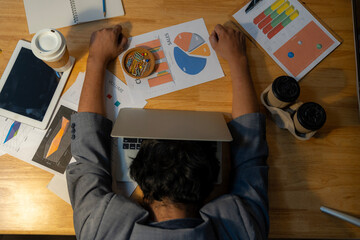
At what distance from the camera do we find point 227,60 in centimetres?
82

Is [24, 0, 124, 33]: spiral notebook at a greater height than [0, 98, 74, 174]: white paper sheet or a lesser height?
greater

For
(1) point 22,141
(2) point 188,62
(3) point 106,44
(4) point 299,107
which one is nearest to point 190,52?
(2) point 188,62

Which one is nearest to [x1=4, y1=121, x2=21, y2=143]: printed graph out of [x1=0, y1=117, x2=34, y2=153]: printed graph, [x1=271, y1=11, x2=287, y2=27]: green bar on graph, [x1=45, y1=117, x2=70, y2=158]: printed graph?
[x1=0, y1=117, x2=34, y2=153]: printed graph

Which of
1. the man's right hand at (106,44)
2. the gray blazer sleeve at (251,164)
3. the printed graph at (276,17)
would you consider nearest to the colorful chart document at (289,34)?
the printed graph at (276,17)

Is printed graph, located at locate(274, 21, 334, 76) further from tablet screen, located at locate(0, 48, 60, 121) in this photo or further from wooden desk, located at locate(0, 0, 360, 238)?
tablet screen, located at locate(0, 48, 60, 121)

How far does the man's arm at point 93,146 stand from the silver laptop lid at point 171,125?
9 centimetres

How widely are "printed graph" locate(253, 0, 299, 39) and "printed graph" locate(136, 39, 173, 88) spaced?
0.35m

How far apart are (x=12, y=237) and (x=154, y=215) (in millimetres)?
796

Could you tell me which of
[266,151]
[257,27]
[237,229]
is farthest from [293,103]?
[237,229]

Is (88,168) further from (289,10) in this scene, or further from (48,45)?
(289,10)

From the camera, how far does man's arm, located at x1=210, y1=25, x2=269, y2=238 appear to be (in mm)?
688

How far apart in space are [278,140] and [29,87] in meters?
0.81

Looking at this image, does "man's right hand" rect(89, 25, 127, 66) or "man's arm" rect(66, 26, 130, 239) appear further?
"man's right hand" rect(89, 25, 127, 66)

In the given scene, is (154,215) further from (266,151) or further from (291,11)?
(291,11)
